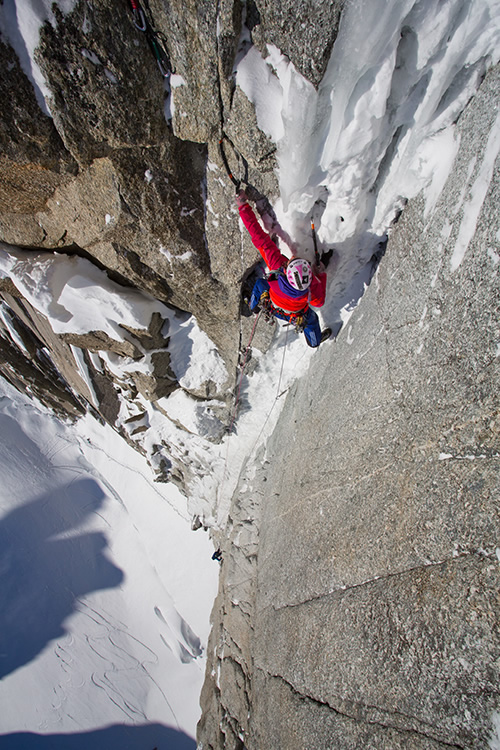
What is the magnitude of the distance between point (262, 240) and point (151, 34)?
1453 millimetres

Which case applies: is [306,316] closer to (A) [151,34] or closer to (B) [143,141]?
(B) [143,141]

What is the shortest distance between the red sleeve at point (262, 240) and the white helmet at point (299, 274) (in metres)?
0.24

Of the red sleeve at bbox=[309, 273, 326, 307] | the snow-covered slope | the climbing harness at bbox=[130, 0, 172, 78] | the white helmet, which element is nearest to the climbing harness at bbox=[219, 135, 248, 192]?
the climbing harness at bbox=[130, 0, 172, 78]

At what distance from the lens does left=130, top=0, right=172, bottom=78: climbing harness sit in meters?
2.08

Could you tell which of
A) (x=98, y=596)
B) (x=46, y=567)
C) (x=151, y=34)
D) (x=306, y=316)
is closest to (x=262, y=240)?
(x=306, y=316)

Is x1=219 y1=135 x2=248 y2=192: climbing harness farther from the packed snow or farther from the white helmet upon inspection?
the white helmet

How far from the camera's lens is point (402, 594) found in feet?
7.00

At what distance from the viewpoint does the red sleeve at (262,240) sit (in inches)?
105

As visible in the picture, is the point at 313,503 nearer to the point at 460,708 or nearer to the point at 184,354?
the point at 460,708

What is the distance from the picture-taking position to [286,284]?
278cm

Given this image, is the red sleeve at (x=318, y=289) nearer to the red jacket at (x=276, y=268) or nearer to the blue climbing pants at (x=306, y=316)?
the red jacket at (x=276, y=268)

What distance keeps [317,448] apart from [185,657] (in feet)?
26.9

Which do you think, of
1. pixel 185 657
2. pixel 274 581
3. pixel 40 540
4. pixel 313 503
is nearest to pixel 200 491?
pixel 274 581

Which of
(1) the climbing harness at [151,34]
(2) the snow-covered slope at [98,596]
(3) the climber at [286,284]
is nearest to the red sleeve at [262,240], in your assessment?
(3) the climber at [286,284]
